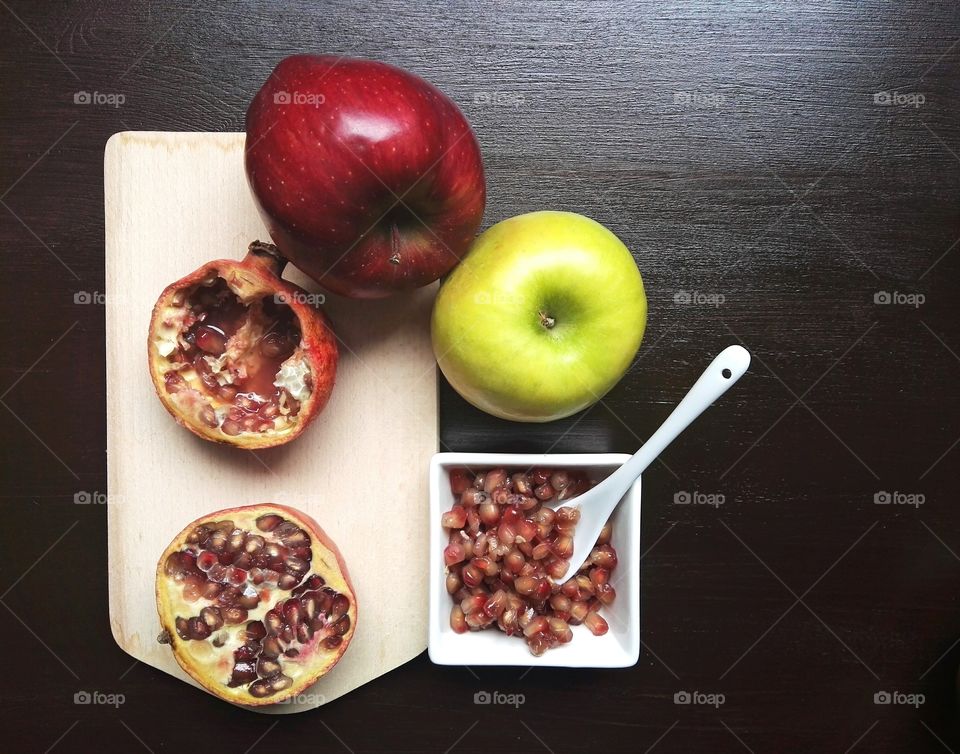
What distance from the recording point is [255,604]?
1080mm

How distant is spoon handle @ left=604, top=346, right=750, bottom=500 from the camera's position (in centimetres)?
100

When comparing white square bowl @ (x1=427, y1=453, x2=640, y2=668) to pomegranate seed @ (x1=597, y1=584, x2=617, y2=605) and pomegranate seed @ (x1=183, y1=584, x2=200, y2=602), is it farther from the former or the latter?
pomegranate seed @ (x1=183, y1=584, x2=200, y2=602)

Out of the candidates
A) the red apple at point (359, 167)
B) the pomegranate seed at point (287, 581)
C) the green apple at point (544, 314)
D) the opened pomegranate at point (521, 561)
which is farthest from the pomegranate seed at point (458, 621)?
the red apple at point (359, 167)

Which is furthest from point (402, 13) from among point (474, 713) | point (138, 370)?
point (474, 713)

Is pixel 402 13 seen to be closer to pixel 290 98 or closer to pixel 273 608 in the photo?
pixel 290 98

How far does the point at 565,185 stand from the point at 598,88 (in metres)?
0.16

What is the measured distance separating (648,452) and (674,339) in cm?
23

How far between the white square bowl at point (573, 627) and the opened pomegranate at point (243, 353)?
0.72ft

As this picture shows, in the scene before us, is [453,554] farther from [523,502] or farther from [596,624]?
[596,624]

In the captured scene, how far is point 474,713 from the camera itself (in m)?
1.22

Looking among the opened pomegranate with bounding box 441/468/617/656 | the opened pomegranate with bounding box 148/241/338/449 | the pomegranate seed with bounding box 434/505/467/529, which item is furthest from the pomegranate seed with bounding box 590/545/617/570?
the opened pomegranate with bounding box 148/241/338/449

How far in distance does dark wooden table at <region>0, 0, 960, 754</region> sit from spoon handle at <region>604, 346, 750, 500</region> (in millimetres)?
134

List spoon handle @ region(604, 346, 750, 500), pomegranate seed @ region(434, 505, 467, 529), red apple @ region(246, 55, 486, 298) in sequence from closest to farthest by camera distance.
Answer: red apple @ region(246, 55, 486, 298)
spoon handle @ region(604, 346, 750, 500)
pomegranate seed @ region(434, 505, 467, 529)

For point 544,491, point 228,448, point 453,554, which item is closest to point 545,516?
point 544,491
